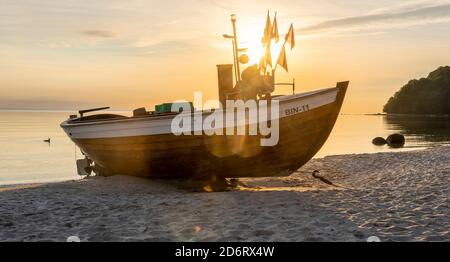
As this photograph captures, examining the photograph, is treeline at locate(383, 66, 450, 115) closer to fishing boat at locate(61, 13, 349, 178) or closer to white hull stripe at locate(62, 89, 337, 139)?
fishing boat at locate(61, 13, 349, 178)

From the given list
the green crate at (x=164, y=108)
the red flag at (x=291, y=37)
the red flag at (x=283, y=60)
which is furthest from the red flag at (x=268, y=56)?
the green crate at (x=164, y=108)

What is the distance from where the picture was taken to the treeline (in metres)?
158

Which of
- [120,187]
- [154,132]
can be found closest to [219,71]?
[154,132]

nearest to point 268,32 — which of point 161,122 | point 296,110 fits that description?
point 296,110

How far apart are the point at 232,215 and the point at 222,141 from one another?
6120 mm

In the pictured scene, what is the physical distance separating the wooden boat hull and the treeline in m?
163

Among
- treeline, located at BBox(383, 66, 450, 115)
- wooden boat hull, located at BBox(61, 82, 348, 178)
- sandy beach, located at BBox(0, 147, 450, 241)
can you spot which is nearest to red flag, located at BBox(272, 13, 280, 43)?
wooden boat hull, located at BBox(61, 82, 348, 178)

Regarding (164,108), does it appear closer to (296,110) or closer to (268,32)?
(268,32)

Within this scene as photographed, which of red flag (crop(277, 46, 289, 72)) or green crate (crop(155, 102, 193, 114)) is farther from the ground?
red flag (crop(277, 46, 289, 72))

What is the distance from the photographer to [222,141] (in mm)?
15359

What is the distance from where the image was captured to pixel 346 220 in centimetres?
880

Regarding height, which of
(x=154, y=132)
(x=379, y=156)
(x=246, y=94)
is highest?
(x=246, y=94)

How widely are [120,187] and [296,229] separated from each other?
8.86 meters
